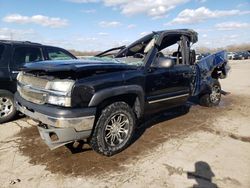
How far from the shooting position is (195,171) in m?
4.05

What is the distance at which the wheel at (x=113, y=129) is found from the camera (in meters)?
4.23

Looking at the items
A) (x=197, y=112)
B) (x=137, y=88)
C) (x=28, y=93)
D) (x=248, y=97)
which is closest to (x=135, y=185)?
(x=137, y=88)

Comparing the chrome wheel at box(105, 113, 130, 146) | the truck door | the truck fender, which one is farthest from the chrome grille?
the truck door

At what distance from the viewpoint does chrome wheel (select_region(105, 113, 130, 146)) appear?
14.6 ft

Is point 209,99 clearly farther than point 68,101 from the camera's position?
Yes

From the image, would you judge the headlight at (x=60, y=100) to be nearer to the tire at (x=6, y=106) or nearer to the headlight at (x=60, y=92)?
the headlight at (x=60, y=92)

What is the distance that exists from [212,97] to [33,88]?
5375mm

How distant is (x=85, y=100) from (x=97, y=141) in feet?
2.28

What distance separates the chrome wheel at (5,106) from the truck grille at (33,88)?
1623 millimetres

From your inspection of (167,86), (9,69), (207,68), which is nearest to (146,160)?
(167,86)

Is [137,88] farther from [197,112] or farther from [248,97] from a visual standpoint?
[248,97]

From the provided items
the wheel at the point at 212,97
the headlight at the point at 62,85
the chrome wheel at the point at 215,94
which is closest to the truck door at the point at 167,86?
the headlight at the point at 62,85

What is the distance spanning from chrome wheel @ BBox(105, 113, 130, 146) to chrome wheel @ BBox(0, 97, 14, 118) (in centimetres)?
297

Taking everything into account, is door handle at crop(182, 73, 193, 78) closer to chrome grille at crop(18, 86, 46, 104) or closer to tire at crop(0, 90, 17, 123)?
chrome grille at crop(18, 86, 46, 104)
